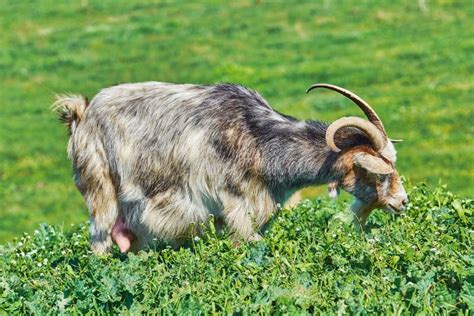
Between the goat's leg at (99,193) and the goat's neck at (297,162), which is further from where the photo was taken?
the goat's leg at (99,193)

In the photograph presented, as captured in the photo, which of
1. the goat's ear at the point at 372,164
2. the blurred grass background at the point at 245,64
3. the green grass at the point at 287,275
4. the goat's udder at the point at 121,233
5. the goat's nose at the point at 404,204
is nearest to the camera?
the green grass at the point at 287,275

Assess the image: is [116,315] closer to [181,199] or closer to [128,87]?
[181,199]

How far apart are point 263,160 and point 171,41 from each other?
20.0 metres

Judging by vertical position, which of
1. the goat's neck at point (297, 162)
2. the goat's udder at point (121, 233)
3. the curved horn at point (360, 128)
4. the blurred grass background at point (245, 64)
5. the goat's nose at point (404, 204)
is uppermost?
the curved horn at point (360, 128)

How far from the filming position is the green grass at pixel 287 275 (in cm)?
657

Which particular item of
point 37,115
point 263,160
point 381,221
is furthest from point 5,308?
point 37,115

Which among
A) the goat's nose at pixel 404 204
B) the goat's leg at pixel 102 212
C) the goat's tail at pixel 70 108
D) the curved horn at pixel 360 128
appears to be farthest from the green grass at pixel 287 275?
the goat's tail at pixel 70 108

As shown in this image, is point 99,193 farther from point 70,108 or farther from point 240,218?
point 240,218

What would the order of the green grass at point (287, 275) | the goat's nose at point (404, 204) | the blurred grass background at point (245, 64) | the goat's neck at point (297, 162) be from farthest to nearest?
the blurred grass background at point (245, 64), the goat's neck at point (297, 162), the goat's nose at point (404, 204), the green grass at point (287, 275)

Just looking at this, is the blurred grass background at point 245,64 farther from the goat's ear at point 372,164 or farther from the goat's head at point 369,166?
the goat's ear at point 372,164

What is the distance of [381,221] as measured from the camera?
904 centimetres

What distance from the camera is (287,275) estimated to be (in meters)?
7.18

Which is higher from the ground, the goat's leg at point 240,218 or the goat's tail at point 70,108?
the goat's tail at point 70,108

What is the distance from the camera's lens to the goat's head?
827 centimetres
